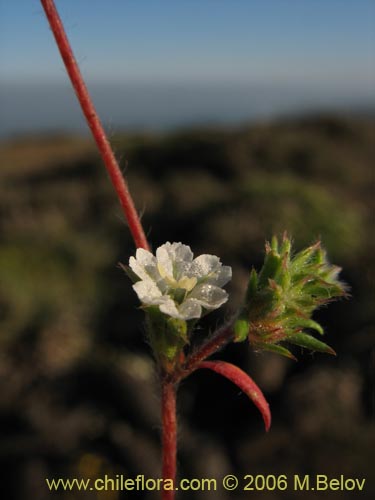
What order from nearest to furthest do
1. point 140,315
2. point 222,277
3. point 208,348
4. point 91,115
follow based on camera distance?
point 91,115
point 208,348
point 222,277
point 140,315

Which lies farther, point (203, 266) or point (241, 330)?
point (203, 266)

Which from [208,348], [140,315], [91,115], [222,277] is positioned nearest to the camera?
[91,115]

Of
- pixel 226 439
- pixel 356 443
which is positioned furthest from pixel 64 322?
pixel 356 443

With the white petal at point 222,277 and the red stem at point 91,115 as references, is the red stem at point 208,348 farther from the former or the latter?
the red stem at point 91,115

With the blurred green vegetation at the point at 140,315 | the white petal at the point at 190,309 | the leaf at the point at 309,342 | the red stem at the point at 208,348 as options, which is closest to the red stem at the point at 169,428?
the red stem at the point at 208,348

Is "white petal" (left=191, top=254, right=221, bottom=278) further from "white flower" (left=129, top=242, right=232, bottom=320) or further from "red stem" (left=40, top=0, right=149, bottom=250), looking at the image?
"red stem" (left=40, top=0, right=149, bottom=250)

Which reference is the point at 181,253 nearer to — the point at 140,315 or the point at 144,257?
the point at 144,257

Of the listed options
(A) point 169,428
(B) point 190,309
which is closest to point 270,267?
(B) point 190,309

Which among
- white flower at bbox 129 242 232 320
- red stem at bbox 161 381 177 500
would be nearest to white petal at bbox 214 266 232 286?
white flower at bbox 129 242 232 320
